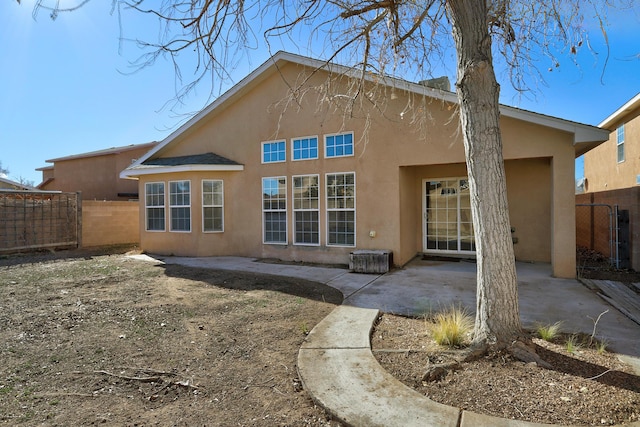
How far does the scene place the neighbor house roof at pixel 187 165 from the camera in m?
11.3

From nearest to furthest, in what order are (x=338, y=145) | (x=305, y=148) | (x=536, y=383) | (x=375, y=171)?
(x=536, y=383), (x=375, y=171), (x=338, y=145), (x=305, y=148)

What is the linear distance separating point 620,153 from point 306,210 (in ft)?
44.6

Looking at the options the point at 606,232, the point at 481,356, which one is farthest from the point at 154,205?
the point at 606,232

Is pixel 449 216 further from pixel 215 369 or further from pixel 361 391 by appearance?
pixel 215 369

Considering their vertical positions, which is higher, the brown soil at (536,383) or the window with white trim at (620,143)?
the window with white trim at (620,143)

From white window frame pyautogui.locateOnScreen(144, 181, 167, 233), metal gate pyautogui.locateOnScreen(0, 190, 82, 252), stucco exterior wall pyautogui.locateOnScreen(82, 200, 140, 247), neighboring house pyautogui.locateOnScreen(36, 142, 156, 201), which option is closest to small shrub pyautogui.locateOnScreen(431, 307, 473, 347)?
white window frame pyautogui.locateOnScreen(144, 181, 167, 233)

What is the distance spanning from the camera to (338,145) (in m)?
9.92

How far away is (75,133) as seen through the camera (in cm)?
875

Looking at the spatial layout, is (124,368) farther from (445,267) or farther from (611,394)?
(445,267)

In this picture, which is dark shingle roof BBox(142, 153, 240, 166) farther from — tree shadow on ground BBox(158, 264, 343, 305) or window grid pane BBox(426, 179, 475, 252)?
window grid pane BBox(426, 179, 475, 252)

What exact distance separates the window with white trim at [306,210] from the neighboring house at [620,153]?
9.97 metres

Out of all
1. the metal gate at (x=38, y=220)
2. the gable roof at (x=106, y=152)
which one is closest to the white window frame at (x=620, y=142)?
the metal gate at (x=38, y=220)

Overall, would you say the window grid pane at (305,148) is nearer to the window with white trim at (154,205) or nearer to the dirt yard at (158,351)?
the dirt yard at (158,351)

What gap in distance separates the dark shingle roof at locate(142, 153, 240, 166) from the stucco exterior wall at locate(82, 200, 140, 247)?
4224mm
